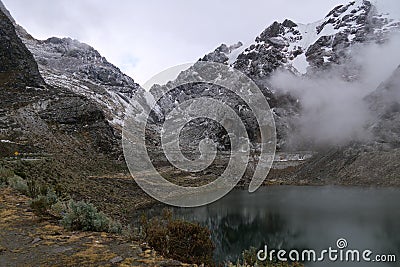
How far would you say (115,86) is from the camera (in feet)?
509

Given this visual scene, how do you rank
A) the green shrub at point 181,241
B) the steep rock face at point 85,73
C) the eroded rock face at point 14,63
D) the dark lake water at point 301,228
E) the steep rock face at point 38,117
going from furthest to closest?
the steep rock face at point 85,73 → the eroded rock face at point 14,63 → the steep rock face at point 38,117 → the dark lake water at point 301,228 → the green shrub at point 181,241

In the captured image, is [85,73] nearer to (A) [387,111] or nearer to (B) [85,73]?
(B) [85,73]

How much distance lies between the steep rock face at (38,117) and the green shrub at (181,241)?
29532mm

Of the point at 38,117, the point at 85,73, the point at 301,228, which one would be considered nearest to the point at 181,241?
the point at 301,228

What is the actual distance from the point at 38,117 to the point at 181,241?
41230 millimetres

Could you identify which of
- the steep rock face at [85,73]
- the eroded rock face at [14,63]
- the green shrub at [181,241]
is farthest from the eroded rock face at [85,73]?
the green shrub at [181,241]

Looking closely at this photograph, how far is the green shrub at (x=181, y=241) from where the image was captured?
6540 millimetres

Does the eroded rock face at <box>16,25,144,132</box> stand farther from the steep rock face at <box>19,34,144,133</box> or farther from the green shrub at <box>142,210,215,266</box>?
the green shrub at <box>142,210,215,266</box>

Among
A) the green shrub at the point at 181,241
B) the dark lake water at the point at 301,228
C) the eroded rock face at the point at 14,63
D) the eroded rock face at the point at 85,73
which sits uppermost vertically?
the eroded rock face at the point at 85,73

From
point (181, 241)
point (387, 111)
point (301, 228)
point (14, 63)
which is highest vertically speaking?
point (387, 111)

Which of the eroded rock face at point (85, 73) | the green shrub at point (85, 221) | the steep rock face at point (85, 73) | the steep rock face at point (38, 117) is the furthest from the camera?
the steep rock face at point (85, 73)

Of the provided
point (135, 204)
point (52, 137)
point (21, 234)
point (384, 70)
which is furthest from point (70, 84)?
point (384, 70)

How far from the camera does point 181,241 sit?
7.29 meters

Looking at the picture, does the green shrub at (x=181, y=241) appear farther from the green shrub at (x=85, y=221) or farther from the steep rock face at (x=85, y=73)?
the steep rock face at (x=85, y=73)
